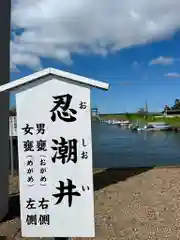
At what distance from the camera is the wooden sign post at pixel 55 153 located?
2670 mm

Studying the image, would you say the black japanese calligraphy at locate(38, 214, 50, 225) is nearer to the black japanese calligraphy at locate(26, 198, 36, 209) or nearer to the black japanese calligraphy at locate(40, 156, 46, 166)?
the black japanese calligraphy at locate(26, 198, 36, 209)

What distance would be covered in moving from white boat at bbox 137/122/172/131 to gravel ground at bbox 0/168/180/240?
3827 cm

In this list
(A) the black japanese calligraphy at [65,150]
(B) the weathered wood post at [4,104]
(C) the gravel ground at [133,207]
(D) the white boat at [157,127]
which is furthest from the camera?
(D) the white boat at [157,127]

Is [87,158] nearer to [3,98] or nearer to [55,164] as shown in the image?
[55,164]

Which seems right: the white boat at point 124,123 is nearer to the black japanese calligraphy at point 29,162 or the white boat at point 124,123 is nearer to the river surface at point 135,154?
the river surface at point 135,154

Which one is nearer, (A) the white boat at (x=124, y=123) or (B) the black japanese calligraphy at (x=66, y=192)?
(B) the black japanese calligraphy at (x=66, y=192)

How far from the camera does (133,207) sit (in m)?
5.70

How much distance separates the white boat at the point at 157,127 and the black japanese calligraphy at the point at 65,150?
145ft

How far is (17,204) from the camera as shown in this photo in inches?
235

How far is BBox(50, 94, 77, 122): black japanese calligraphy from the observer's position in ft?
8.77

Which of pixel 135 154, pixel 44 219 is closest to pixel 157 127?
pixel 135 154

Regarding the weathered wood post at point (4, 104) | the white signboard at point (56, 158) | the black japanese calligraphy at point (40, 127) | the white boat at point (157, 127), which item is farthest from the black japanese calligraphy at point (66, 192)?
the white boat at point (157, 127)

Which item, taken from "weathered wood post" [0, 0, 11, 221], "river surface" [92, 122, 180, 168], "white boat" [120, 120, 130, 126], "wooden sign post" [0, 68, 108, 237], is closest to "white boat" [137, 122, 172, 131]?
"river surface" [92, 122, 180, 168]

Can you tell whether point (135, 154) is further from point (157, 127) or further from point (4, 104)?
point (157, 127)
